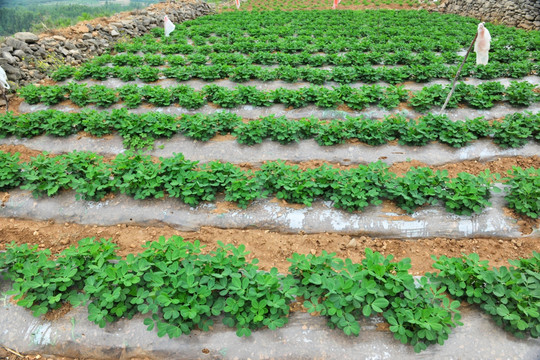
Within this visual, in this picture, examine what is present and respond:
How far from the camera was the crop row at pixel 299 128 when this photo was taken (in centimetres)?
536

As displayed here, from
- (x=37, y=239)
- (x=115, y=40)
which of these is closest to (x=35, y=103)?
(x=37, y=239)

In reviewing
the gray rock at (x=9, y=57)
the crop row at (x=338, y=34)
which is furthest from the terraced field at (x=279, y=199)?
the crop row at (x=338, y=34)

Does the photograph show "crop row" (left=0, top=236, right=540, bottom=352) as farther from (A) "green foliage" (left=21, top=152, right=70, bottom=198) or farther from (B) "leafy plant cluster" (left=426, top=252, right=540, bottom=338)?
(A) "green foliage" (left=21, top=152, right=70, bottom=198)

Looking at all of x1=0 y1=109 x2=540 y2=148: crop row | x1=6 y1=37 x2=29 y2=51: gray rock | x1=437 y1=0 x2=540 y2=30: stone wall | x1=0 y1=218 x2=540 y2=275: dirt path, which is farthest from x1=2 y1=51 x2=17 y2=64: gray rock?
x1=437 y1=0 x2=540 y2=30: stone wall

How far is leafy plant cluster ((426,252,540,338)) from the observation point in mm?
2529

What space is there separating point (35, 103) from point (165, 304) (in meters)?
7.45

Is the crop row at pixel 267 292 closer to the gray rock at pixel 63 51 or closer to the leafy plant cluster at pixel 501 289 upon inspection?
the leafy plant cluster at pixel 501 289

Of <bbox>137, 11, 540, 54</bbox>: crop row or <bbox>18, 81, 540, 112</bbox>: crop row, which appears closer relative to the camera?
<bbox>18, 81, 540, 112</bbox>: crop row

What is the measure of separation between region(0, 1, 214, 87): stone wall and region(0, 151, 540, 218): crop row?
5467 millimetres

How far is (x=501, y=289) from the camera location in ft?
8.66

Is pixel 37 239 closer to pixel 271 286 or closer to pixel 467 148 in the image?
pixel 271 286

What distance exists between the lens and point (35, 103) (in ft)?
24.3

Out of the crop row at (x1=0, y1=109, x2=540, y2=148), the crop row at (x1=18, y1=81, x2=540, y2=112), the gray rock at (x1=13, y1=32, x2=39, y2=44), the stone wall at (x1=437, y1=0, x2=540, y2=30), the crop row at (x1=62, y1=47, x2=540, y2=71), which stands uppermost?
the stone wall at (x1=437, y1=0, x2=540, y2=30)

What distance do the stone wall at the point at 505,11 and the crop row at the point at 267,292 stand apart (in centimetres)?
1675
